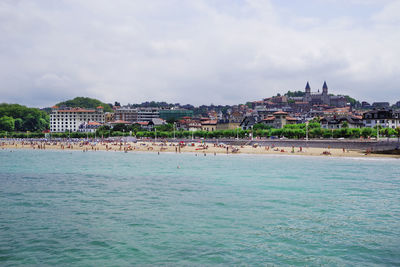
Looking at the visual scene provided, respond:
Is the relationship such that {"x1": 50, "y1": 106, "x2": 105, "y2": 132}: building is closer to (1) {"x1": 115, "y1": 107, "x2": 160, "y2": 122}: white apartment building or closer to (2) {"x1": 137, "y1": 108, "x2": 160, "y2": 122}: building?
(1) {"x1": 115, "y1": 107, "x2": 160, "y2": 122}: white apartment building

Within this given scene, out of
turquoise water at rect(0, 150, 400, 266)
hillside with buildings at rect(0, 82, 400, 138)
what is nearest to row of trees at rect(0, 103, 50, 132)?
hillside with buildings at rect(0, 82, 400, 138)

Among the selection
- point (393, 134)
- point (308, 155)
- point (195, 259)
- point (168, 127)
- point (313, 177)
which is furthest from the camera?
point (168, 127)

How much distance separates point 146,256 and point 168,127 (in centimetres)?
10367

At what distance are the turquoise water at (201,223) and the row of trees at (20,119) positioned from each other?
126049mm

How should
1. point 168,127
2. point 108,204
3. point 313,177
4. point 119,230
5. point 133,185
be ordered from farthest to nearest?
point 168,127, point 313,177, point 133,185, point 108,204, point 119,230

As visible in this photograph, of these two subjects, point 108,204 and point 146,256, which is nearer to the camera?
point 146,256

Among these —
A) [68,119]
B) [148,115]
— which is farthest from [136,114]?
[68,119]

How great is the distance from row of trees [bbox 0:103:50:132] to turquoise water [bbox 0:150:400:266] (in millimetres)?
126049

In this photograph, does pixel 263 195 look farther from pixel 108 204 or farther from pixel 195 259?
pixel 195 259

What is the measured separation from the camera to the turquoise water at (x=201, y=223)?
12.8 m

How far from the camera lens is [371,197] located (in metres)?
21.9

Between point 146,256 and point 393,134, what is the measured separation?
6579 cm

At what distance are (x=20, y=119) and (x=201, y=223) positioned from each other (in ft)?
491

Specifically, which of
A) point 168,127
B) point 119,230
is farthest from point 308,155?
point 168,127
